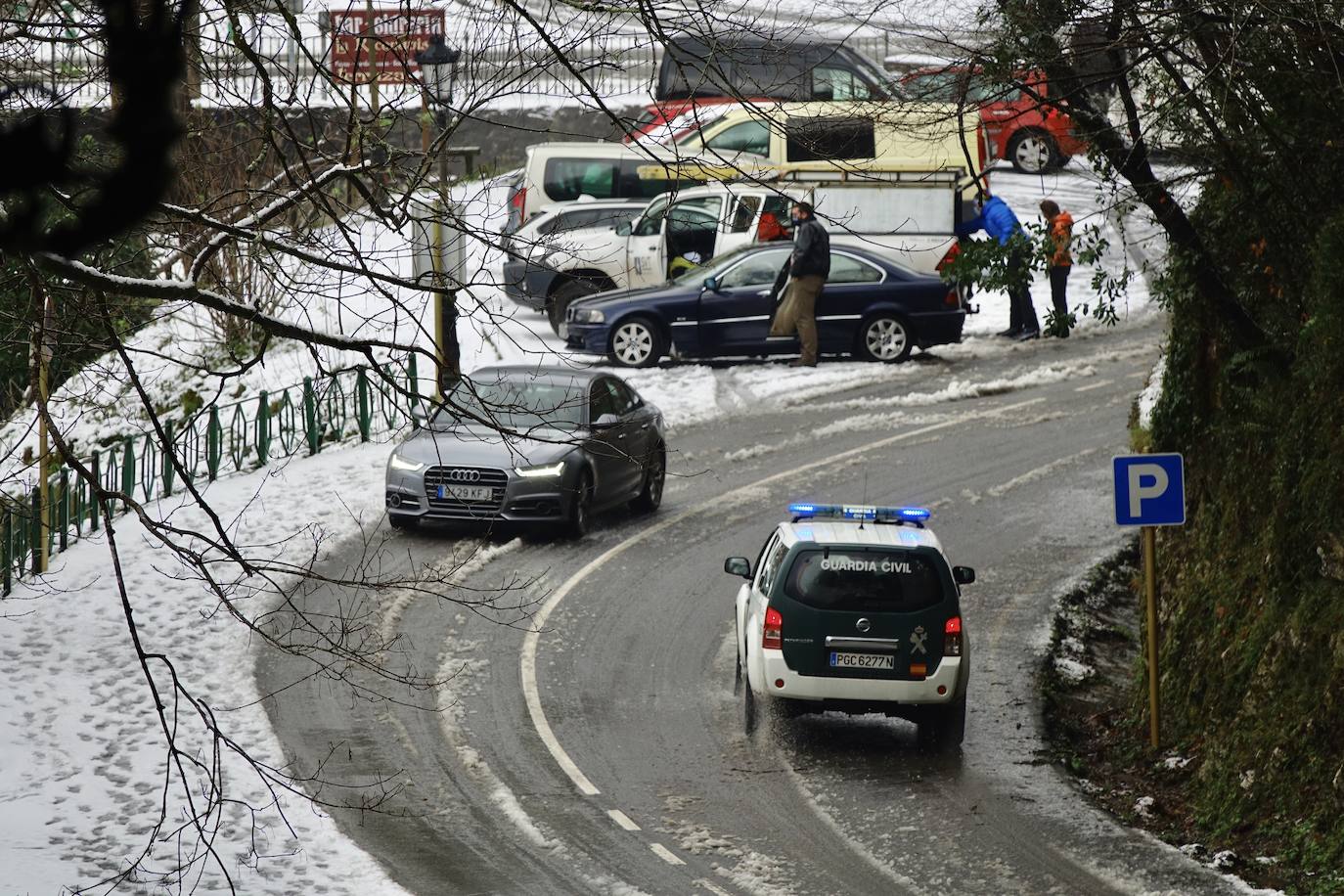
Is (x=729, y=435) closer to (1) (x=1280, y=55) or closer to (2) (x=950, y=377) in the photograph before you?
(2) (x=950, y=377)

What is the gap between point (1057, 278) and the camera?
24422 millimetres

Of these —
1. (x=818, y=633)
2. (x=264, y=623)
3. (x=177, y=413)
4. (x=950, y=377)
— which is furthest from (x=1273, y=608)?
(x=177, y=413)

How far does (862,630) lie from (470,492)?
5769 millimetres

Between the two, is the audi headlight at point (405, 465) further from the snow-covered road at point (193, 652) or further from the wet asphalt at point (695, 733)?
the snow-covered road at point (193, 652)

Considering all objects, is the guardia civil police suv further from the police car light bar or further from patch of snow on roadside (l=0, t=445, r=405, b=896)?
patch of snow on roadside (l=0, t=445, r=405, b=896)

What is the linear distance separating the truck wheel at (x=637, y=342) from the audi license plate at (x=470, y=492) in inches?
305

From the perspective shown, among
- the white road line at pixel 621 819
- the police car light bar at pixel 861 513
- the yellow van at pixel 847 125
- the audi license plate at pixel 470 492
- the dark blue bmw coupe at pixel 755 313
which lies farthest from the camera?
the dark blue bmw coupe at pixel 755 313

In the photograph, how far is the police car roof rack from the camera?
12.1 meters

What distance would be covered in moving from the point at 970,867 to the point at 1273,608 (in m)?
3.35

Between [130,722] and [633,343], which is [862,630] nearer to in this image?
[130,722]

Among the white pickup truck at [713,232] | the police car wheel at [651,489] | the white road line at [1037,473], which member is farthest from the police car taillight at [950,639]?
the white pickup truck at [713,232]

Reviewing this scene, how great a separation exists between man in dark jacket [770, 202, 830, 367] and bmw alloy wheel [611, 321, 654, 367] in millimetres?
1787

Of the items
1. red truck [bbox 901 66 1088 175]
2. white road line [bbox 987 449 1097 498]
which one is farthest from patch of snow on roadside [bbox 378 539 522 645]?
white road line [bbox 987 449 1097 498]

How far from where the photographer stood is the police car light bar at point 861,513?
473 inches
